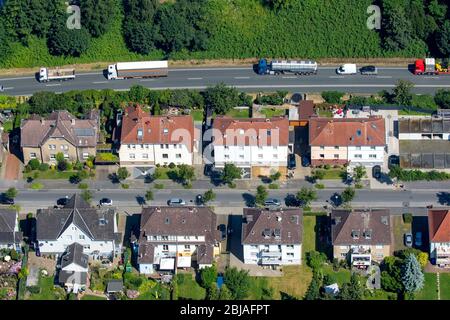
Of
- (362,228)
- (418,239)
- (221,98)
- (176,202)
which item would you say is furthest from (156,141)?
(418,239)

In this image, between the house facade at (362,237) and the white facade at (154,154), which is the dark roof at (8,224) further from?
the house facade at (362,237)

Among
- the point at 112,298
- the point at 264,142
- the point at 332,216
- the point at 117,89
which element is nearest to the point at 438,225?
the point at 332,216

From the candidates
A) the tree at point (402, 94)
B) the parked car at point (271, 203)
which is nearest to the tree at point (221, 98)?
the parked car at point (271, 203)

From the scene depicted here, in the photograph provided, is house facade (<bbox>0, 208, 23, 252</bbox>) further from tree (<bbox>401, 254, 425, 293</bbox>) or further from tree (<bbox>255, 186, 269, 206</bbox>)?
tree (<bbox>401, 254, 425, 293</bbox>)

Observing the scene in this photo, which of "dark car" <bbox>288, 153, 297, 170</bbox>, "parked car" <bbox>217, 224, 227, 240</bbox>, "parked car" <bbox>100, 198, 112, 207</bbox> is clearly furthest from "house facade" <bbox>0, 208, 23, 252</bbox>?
"dark car" <bbox>288, 153, 297, 170</bbox>

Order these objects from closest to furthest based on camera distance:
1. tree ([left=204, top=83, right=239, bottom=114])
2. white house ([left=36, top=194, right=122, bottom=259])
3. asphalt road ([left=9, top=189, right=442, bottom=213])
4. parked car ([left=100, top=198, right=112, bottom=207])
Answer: white house ([left=36, top=194, right=122, bottom=259]) < asphalt road ([left=9, top=189, right=442, bottom=213]) < parked car ([left=100, top=198, right=112, bottom=207]) < tree ([left=204, top=83, right=239, bottom=114])

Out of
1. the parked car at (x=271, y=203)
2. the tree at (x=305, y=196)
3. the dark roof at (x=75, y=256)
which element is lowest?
the dark roof at (x=75, y=256)

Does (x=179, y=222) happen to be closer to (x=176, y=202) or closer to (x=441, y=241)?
(x=176, y=202)
